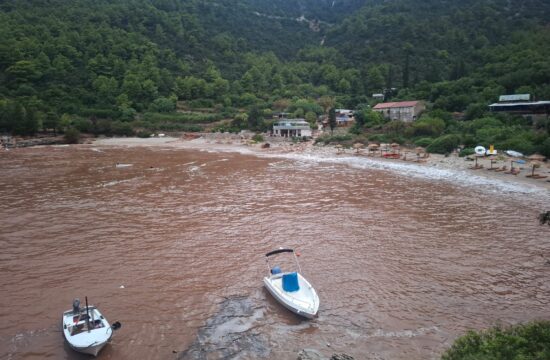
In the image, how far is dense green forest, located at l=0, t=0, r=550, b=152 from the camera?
69.4 metres

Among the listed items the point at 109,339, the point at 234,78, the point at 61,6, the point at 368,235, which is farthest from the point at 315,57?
Result: the point at 109,339

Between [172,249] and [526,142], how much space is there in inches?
1653

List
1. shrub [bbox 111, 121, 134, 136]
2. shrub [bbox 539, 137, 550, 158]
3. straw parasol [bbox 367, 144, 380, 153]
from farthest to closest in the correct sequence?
shrub [bbox 111, 121, 134, 136] < straw parasol [bbox 367, 144, 380, 153] < shrub [bbox 539, 137, 550, 158]

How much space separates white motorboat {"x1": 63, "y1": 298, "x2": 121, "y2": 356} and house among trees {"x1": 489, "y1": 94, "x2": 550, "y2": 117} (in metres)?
61.2

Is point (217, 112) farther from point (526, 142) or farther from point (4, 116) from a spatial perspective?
point (526, 142)

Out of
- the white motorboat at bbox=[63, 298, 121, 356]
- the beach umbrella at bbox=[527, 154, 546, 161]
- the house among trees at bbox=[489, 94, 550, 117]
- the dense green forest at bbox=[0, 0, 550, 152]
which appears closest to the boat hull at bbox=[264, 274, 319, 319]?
the white motorboat at bbox=[63, 298, 121, 356]

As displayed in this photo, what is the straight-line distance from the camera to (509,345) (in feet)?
27.1

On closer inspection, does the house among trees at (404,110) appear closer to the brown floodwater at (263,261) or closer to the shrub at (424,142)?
the shrub at (424,142)

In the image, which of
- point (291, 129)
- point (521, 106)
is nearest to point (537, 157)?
point (521, 106)

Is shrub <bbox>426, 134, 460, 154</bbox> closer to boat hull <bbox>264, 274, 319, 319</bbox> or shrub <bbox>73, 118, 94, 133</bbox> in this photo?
boat hull <bbox>264, 274, 319, 319</bbox>

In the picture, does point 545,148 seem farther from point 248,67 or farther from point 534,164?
point 248,67

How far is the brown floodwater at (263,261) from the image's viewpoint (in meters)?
12.2

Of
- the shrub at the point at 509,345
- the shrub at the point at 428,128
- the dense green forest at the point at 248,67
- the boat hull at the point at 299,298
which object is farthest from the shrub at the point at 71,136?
the shrub at the point at 509,345

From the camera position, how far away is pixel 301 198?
3036cm
